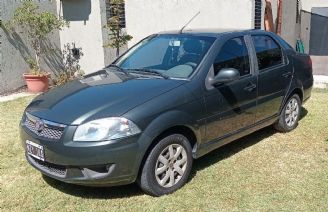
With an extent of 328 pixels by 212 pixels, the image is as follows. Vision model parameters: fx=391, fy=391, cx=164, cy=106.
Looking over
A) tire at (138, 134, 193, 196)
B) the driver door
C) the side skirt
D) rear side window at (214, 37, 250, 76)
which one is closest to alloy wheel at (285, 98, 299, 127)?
the side skirt

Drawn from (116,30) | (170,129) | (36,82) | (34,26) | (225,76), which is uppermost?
(34,26)

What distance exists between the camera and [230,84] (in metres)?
4.38

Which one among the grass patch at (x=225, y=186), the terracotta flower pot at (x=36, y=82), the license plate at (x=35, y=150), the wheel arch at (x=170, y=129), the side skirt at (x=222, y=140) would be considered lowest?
the grass patch at (x=225, y=186)

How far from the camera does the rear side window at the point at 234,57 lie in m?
4.35

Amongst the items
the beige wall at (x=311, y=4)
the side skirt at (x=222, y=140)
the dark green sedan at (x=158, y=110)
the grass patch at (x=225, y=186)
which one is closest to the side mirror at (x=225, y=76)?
the dark green sedan at (x=158, y=110)

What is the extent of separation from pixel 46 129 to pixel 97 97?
56 cm

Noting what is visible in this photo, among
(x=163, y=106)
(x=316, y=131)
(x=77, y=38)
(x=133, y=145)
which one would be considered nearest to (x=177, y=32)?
(x=163, y=106)

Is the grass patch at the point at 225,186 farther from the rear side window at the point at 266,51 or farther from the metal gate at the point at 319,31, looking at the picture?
the metal gate at the point at 319,31

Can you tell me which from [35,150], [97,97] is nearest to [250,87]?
[97,97]

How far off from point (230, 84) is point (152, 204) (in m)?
1.60

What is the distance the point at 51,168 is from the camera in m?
3.71

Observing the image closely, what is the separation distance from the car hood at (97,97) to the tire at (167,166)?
49 centimetres

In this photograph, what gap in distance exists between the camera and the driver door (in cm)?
420

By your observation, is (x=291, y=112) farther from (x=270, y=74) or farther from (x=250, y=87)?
(x=250, y=87)
